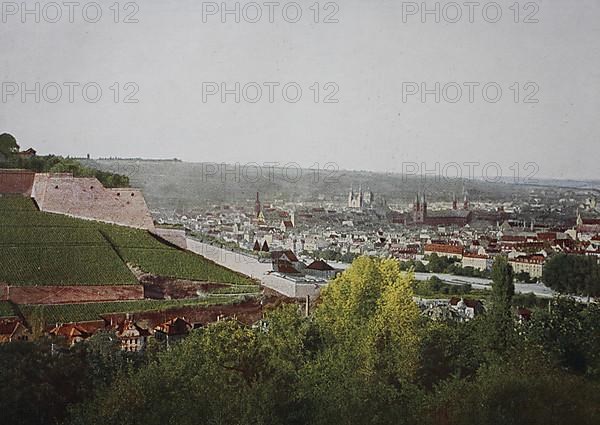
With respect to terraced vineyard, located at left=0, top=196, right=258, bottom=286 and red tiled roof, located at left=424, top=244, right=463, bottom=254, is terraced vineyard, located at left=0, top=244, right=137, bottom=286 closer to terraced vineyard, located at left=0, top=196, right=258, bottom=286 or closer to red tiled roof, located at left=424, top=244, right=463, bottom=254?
terraced vineyard, located at left=0, top=196, right=258, bottom=286

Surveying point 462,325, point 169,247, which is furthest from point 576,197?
point 169,247

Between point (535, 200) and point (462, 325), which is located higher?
point (535, 200)

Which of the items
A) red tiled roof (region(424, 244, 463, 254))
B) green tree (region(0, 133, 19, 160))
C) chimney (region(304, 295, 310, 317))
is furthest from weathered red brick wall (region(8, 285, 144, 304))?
red tiled roof (region(424, 244, 463, 254))

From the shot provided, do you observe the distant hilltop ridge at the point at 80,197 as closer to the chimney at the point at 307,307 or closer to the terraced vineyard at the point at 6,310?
the terraced vineyard at the point at 6,310

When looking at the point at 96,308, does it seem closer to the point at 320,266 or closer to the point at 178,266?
the point at 178,266

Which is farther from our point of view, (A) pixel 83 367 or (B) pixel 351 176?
(B) pixel 351 176

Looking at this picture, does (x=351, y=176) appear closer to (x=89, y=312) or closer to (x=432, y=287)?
(x=432, y=287)
